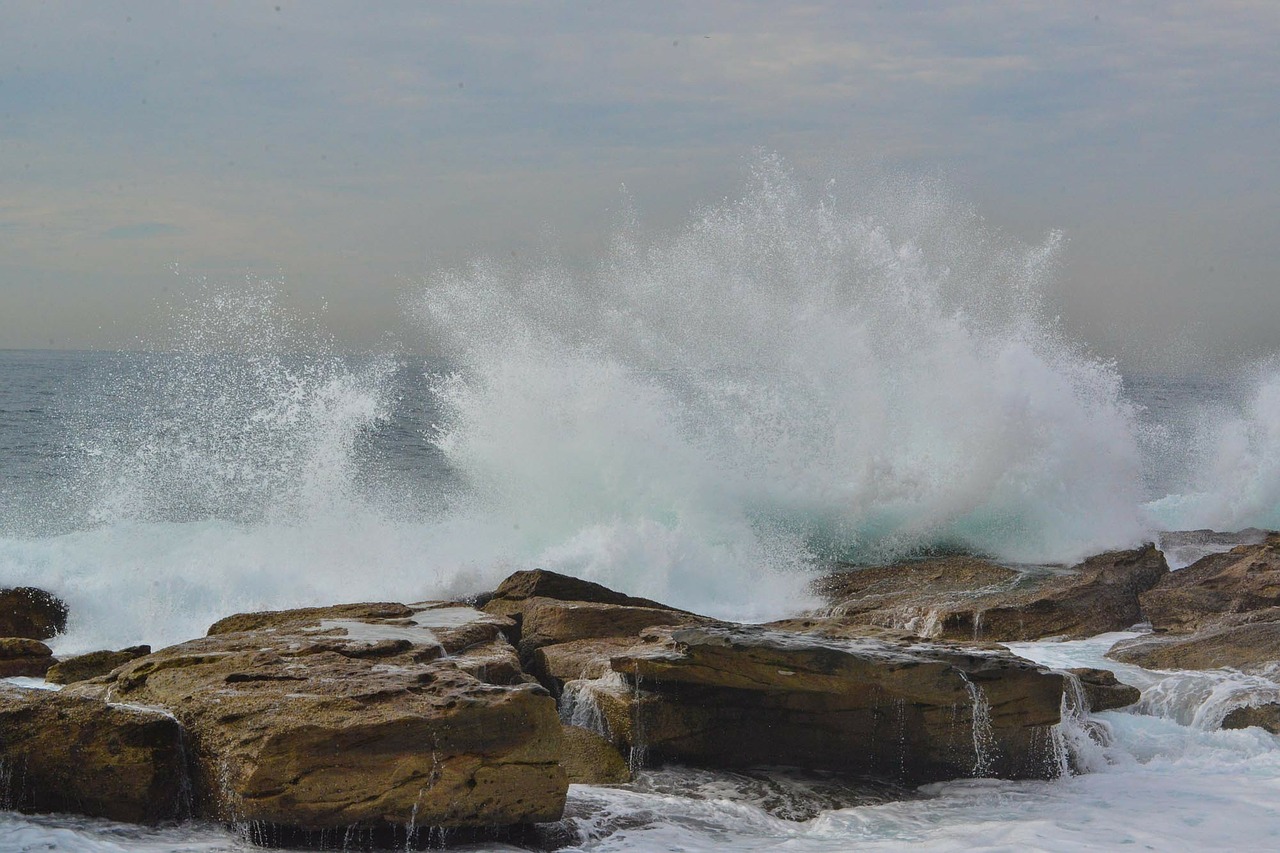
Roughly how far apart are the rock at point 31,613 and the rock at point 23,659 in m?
3.32

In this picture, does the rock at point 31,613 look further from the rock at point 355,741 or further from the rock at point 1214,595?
Answer: the rock at point 1214,595

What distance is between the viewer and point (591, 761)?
25.0 feet

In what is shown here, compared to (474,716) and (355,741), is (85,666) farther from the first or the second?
(474,716)

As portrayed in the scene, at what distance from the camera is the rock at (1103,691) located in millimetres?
9062

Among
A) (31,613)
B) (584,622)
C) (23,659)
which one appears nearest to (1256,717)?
(584,622)

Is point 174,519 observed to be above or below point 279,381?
below

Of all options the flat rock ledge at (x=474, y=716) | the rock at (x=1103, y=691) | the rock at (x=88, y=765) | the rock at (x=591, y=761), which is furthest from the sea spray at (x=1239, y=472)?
the rock at (x=88, y=765)

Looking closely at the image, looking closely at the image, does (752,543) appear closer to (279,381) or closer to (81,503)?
(279,381)

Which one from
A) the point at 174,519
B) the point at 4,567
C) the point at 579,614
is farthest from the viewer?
the point at 174,519

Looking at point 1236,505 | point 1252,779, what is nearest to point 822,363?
point 1236,505

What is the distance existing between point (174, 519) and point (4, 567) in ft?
9.90

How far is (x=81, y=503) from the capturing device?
65.5 feet

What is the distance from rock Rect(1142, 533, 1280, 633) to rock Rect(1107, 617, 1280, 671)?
36.8 inches

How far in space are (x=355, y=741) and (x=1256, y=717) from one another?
682 cm
